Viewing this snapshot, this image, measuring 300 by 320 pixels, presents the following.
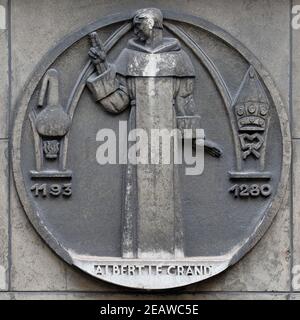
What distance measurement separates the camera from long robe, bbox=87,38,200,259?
10.0m

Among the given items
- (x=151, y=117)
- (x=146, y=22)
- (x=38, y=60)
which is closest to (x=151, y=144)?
(x=151, y=117)

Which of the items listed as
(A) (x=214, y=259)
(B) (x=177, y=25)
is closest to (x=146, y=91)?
(B) (x=177, y=25)

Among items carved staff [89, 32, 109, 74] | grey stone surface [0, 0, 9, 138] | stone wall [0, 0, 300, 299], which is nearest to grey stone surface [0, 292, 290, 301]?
stone wall [0, 0, 300, 299]

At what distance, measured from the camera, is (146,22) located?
32.8 feet

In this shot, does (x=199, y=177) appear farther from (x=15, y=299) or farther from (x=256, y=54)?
(x=15, y=299)

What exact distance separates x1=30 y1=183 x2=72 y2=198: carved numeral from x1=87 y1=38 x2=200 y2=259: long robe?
1.46ft

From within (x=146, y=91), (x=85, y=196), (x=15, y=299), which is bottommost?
(x=15, y=299)

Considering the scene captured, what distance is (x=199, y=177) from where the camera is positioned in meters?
10.1

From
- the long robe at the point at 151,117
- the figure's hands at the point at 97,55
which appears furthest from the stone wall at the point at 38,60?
the long robe at the point at 151,117

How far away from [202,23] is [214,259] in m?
1.81

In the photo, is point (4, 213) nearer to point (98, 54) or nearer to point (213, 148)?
point (98, 54)

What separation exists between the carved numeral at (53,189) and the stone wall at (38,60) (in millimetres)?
193

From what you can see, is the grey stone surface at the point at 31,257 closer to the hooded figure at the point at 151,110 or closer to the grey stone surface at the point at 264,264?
the hooded figure at the point at 151,110

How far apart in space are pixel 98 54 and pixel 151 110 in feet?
1.93
